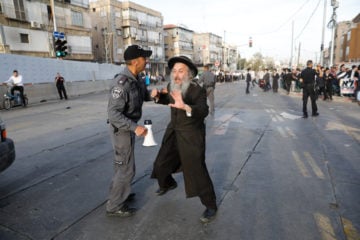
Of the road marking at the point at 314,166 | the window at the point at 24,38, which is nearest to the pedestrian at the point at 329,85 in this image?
the road marking at the point at 314,166

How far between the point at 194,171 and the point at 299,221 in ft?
4.30

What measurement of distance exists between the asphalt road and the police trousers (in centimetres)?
22

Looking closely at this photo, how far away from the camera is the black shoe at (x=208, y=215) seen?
307 cm

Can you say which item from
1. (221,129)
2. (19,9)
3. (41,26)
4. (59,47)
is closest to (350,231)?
(221,129)

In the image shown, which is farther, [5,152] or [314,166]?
[314,166]

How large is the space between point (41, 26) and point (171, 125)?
3658cm

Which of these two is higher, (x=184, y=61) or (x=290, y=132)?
(x=184, y=61)

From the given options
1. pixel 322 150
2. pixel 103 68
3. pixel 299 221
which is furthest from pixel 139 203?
pixel 103 68

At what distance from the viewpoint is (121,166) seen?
309 centimetres

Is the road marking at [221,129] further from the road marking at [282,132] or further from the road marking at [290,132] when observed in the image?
the road marking at [290,132]

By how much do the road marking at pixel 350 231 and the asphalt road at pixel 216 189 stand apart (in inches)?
0.4

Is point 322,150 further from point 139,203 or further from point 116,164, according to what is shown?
point 116,164

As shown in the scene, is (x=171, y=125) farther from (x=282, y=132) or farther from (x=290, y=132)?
(x=290, y=132)

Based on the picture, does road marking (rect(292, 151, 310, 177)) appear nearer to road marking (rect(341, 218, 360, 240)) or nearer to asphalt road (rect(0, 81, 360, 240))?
asphalt road (rect(0, 81, 360, 240))
